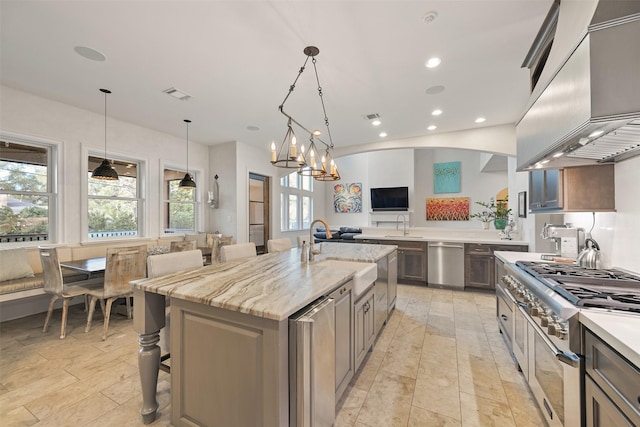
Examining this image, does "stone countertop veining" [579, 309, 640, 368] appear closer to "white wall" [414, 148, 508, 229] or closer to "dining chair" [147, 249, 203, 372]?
"dining chair" [147, 249, 203, 372]

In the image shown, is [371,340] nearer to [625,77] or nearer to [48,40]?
[625,77]

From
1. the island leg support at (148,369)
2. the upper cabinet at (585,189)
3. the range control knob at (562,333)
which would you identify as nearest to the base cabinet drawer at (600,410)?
the range control knob at (562,333)

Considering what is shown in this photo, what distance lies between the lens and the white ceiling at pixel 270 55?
2043 millimetres

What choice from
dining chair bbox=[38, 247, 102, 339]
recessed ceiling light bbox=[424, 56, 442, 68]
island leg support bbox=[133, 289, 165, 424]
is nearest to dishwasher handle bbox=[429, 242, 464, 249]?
recessed ceiling light bbox=[424, 56, 442, 68]

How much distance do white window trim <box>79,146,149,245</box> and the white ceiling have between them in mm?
711

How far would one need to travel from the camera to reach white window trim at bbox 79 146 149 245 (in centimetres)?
398

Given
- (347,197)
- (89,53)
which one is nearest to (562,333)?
(89,53)

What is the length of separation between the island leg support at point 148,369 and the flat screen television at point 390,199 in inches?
314

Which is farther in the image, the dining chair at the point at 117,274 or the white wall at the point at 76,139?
the white wall at the point at 76,139

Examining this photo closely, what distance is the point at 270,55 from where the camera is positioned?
259 centimetres

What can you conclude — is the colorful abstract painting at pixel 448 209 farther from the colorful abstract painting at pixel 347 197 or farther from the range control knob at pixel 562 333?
the range control knob at pixel 562 333

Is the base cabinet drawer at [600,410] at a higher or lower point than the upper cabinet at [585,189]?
lower

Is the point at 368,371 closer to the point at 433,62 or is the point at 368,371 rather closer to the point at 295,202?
the point at 433,62

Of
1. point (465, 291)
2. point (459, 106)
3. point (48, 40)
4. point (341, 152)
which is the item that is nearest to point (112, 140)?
point (48, 40)
